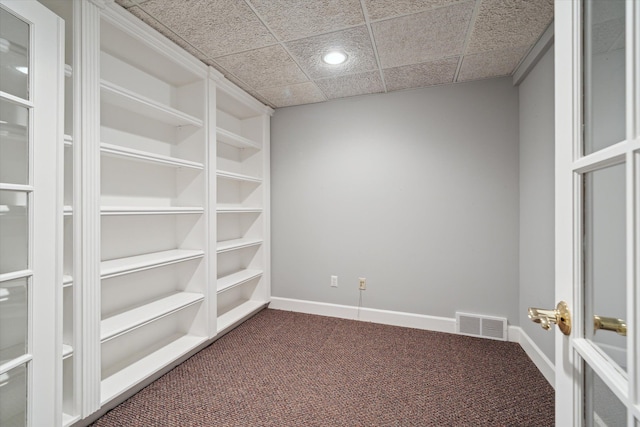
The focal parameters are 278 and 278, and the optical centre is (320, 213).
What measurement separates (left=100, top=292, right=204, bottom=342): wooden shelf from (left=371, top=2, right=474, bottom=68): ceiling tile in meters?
2.39

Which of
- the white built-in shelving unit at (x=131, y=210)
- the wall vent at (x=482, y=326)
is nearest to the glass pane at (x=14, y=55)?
the white built-in shelving unit at (x=131, y=210)

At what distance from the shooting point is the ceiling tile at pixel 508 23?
1.62 metres

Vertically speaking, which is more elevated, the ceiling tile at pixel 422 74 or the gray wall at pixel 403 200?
the ceiling tile at pixel 422 74

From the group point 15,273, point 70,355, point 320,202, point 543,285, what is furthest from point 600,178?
point 320,202

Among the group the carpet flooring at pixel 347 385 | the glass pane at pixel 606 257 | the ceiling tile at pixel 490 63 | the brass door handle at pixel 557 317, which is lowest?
the carpet flooring at pixel 347 385

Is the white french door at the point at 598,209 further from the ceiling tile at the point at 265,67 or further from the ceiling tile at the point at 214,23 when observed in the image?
the ceiling tile at the point at 265,67

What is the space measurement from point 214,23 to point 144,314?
77.7 inches

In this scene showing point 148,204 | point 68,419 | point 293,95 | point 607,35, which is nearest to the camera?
point 607,35

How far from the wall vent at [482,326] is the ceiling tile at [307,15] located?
2.58 meters

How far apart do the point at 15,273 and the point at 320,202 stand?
7.69 ft

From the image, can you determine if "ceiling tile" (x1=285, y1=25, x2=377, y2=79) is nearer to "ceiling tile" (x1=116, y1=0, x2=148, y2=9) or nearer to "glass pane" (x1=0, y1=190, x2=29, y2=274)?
"ceiling tile" (x1=116, y1=0, x2=148, y2=9)

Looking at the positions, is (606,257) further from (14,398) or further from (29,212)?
(14,398)

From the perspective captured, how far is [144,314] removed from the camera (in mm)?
1892

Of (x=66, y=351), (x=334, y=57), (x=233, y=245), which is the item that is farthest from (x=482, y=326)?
(x=66, y=351)
